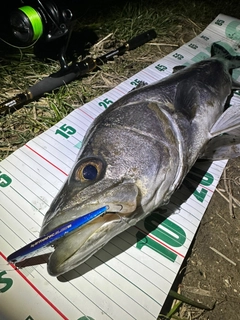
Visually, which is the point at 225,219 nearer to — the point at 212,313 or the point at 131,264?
the point at 212,313

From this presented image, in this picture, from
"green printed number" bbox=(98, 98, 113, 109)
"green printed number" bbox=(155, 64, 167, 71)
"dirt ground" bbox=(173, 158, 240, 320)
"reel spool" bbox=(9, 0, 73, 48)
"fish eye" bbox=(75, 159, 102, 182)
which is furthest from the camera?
"green printed number" bbox=(155, 64, 167, 71)

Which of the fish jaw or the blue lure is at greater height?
the blue lure

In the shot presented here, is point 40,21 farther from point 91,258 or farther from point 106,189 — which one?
point 91,258

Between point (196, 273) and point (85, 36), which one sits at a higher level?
point (85, 36)

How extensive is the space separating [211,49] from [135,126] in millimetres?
1959

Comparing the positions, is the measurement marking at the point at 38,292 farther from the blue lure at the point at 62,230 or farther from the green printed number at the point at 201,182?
the green printed number at the point at 201,182

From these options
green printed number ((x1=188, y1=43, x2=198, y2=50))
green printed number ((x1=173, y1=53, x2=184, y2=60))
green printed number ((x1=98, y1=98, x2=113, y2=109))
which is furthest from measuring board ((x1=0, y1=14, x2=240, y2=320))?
green printed number ((x1=188, y1=43, x2=198, y2=50))

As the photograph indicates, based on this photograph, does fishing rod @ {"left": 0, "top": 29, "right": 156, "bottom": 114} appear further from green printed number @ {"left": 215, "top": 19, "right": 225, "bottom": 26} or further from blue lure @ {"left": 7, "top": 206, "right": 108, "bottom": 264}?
green printed number @ {"left": 215, "top": 19, "right": 225, "bottom": 26}

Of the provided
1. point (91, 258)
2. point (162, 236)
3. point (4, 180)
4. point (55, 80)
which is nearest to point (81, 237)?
point (91, 258)

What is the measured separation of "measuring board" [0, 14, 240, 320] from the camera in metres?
1.48

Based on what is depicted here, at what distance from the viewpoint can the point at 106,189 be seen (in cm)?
134

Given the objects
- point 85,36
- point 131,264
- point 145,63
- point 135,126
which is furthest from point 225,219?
point 85,36

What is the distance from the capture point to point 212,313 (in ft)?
5.26

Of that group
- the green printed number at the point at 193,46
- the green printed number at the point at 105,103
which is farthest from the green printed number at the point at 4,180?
the green printed number at the point at 193,46
